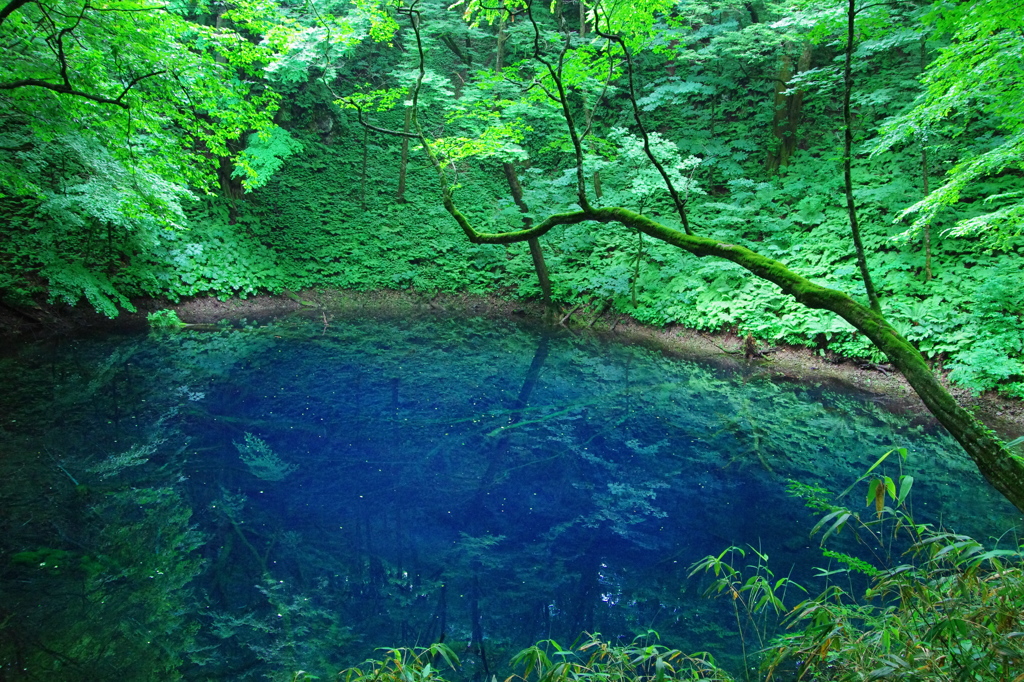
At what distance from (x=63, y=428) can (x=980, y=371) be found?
1063 centimetres

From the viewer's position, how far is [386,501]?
456cm

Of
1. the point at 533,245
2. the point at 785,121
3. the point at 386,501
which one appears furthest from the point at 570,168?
the point at 386,501

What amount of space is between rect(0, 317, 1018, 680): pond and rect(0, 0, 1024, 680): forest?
2.28 feet

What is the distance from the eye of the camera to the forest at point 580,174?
4544 millimetres

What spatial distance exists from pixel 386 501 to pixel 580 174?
326cm

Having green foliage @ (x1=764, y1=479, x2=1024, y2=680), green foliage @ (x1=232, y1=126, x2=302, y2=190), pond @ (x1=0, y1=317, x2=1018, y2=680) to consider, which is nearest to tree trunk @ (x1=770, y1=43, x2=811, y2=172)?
pond @ (x1=0, y1=317, x2=1018, y2=680)

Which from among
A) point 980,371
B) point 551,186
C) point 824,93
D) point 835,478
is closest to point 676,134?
point 824,93

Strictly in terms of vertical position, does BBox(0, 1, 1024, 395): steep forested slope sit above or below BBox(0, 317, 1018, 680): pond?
above

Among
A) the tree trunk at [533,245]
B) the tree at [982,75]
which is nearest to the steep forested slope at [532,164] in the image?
the tree at [982,75]

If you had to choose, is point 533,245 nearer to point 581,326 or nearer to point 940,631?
point 581,326

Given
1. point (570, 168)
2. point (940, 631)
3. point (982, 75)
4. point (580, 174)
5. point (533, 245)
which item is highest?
point (982, 75)

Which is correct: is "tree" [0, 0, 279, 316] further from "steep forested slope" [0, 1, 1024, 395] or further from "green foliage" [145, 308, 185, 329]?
"green foliage" [145, 308, 185, 329]

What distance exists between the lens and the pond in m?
3.07

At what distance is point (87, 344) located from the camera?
830cm
